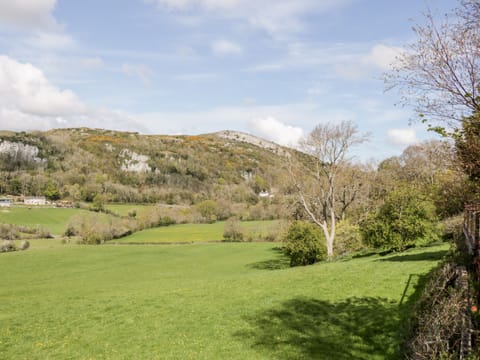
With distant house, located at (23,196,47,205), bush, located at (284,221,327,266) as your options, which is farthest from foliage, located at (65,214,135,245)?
bush, located at (284,221,327,266)

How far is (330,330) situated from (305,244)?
26.7 m

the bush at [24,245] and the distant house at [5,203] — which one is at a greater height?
the distant house at [5,203]

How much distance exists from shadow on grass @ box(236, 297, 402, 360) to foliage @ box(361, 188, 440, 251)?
52.5 ft

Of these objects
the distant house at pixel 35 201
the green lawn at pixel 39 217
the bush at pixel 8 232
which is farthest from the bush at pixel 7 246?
the distant house at pixel 35 201

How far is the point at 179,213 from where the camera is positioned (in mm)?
119875

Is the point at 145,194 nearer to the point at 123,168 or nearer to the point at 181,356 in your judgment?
the point at 123,168

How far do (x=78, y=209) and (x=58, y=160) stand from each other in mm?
78672

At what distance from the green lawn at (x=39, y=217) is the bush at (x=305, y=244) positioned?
74059mm

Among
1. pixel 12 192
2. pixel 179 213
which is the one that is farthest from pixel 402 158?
pixel 12 192

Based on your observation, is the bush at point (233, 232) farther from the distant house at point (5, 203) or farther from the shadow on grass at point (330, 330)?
the distant house at point (5, 203)

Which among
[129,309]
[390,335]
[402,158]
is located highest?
[402,158]

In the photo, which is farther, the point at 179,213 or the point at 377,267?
the point at 179,213

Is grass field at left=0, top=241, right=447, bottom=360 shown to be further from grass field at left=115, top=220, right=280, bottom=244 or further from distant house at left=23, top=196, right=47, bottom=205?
distant house at left=23, top=196, right=47, bottom=205

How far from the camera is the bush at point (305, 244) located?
3857 cm
